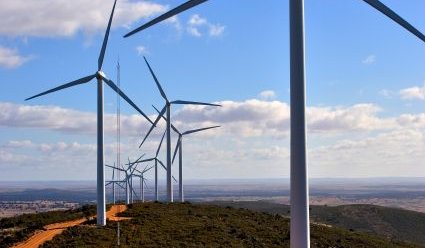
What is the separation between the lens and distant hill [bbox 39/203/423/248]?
2094 inches

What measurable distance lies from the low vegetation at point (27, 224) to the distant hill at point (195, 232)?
4.45 metres

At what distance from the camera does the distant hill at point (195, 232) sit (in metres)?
53.2

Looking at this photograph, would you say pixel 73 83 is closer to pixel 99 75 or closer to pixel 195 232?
pixel 99 75

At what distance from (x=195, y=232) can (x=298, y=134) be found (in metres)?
36.4

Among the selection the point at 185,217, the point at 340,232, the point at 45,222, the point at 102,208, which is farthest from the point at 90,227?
the point at 340,232

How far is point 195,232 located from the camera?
6019 centimetres

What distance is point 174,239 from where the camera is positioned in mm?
56312

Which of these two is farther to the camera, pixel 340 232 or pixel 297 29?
pixel 340 232

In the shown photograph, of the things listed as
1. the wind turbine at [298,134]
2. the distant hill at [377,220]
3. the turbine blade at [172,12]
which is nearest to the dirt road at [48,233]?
the turbine blade at [172,12]

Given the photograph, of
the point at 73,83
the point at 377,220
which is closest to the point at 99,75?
the point at 73,83

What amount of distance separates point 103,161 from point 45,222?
47.3ft

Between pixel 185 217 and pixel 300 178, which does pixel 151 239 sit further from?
pixel 300 178

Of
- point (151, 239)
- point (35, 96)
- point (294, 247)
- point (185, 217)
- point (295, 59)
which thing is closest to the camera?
point (294, 247)

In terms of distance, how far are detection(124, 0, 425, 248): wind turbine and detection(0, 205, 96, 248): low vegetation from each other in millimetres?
34450
